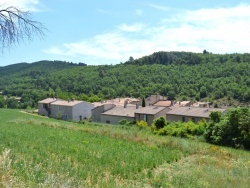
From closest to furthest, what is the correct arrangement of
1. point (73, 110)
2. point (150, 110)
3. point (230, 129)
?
point (230, 129), point (150, 110), point (73, 110)

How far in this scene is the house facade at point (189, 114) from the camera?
4762 cm

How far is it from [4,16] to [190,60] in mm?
139529

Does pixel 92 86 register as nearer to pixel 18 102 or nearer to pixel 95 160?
pixel 18 102

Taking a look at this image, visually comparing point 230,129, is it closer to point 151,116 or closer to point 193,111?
point 193,111

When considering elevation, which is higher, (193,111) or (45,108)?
(193,111)

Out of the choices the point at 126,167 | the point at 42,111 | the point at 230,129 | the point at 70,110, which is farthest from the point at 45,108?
the point at 126,167

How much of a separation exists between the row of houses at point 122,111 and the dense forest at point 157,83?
2026 cm

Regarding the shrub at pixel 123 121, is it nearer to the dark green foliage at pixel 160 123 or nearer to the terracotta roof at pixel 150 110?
the terracotta roof at pixel 150 110

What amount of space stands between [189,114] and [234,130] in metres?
18.0

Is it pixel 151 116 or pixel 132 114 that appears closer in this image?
pixel 151 116

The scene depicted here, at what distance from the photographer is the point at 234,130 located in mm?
30859

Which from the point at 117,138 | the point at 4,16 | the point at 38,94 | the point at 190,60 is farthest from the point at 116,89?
the point at 4,16

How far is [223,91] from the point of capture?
89.9m

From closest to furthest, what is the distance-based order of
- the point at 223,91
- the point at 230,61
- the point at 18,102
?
the point at 223,91 < the point at 18,102 < the point at 230,61
